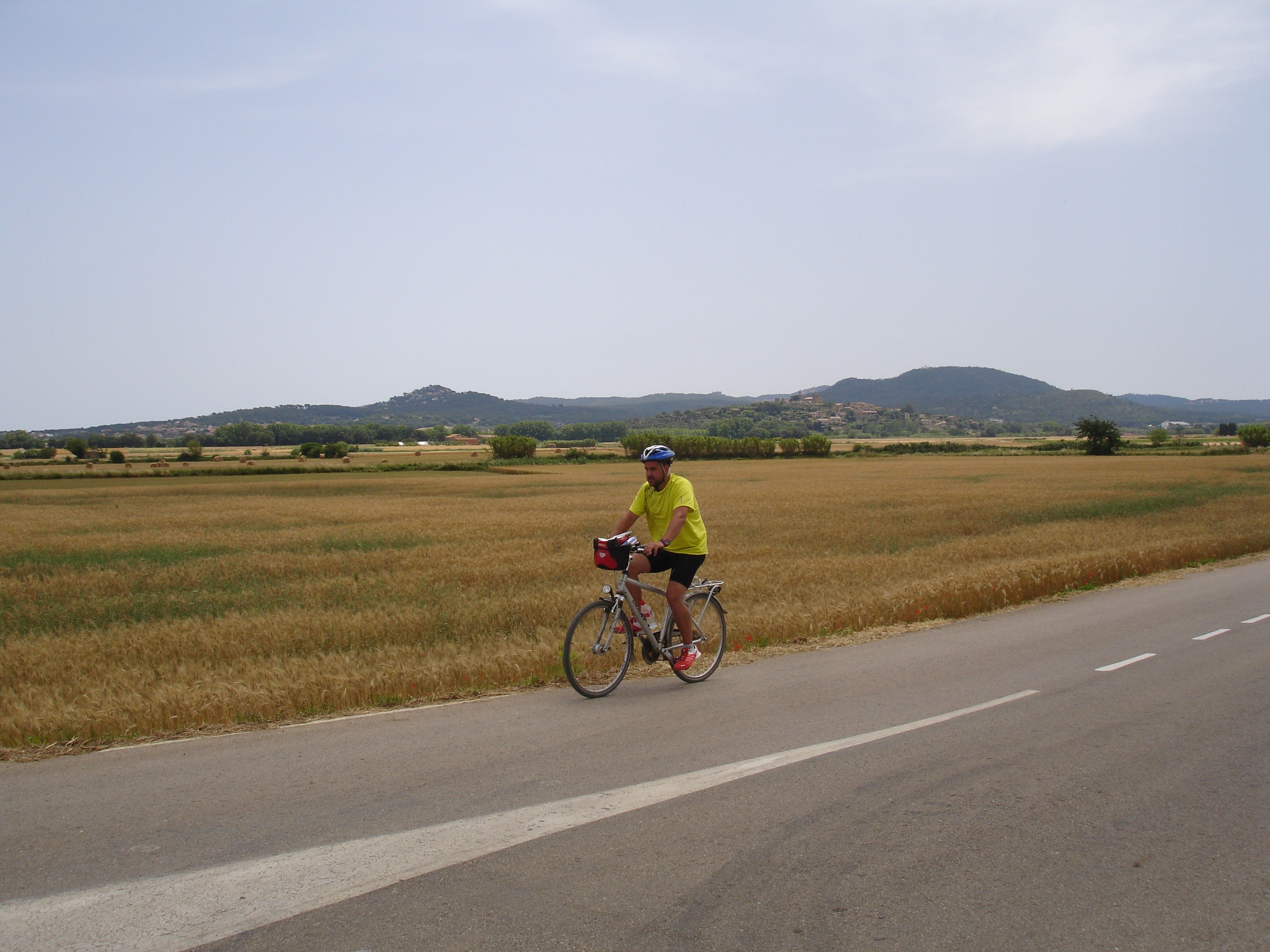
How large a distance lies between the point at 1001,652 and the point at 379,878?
26.4 feet

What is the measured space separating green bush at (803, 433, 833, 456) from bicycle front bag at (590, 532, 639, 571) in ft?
397

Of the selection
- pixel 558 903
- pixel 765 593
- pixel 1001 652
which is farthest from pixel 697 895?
pixel 765 593

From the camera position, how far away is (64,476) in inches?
3014

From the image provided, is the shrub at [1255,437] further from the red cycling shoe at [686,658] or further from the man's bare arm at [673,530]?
the man's bare arm at [673,530]

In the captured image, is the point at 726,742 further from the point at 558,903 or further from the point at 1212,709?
the point at 1212,709

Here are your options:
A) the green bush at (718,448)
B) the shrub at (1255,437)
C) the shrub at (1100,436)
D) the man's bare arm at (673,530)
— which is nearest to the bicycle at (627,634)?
the man's bare arm at (673,530)

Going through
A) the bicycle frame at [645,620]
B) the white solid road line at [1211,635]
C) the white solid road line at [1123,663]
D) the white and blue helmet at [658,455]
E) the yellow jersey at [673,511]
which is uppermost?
the white and blue helmet at [658,455]

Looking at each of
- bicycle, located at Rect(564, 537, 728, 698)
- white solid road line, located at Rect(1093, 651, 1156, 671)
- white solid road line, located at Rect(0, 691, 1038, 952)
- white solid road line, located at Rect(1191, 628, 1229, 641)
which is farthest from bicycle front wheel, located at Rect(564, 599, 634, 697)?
white solid road line, located at Rect(1191, 628, 1229, 641)

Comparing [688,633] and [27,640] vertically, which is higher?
[688,633]

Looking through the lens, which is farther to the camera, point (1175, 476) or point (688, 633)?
point (1175, 476)

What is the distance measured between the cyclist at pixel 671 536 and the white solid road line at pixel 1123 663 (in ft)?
14.2

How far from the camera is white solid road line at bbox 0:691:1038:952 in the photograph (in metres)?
3.73

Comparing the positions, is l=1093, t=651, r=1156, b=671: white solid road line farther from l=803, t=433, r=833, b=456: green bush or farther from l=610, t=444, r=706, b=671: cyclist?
l=803, t=433, r=833, b=456: green bush

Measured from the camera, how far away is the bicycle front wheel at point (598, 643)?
789 centimetres
